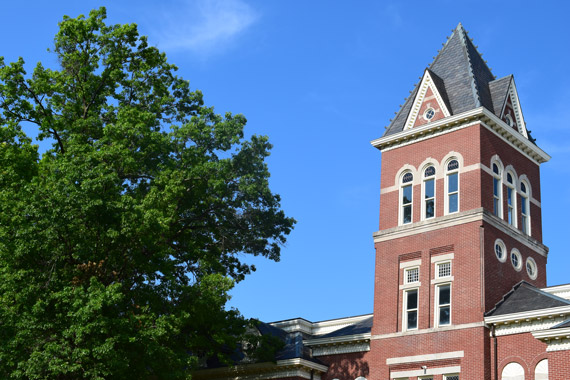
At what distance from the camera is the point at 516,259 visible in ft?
109

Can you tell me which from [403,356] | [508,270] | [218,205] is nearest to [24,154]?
[218,205]

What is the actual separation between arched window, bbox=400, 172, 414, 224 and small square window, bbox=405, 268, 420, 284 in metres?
2.35

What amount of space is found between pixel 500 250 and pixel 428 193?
13.0 feet

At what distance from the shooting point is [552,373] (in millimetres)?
25656

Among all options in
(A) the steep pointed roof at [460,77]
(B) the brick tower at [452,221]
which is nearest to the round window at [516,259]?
(B) the brick tower at [452,221]

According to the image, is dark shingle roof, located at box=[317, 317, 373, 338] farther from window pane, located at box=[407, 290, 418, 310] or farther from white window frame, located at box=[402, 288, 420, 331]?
window pane, located at box=[407, 290, 418, 310]

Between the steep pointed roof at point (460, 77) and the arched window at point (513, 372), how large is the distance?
11196mm

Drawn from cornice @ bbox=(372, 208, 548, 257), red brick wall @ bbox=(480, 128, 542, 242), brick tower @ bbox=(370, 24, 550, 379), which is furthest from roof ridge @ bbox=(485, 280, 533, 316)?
red brick wall @ bbox=(480, 128, 542, 242)

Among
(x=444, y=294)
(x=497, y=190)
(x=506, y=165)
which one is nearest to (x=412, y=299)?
(x=444, y=294)

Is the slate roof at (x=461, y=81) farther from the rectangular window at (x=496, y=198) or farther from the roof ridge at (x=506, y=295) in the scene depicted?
the roof ridge at (x=506, y=295)

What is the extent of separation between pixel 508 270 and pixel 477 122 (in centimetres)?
643

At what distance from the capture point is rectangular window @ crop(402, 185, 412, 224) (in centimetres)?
3416

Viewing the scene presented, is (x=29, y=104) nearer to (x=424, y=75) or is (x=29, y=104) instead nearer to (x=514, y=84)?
(x=424, y=75)

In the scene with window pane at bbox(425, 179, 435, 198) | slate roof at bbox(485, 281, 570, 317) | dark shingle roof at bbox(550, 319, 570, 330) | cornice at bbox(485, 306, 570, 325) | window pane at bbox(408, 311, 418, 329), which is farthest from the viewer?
window pane at bbox(425, 179, 435, 198)
